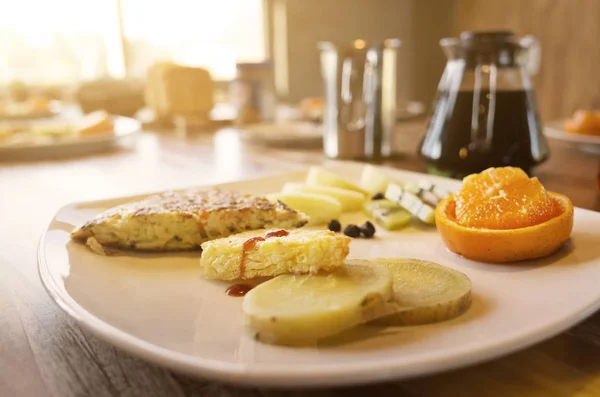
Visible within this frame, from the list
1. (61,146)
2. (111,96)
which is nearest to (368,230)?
(61,146)

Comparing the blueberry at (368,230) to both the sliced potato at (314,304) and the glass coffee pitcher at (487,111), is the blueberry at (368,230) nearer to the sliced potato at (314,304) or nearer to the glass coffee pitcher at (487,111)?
the sliced potato at (314,304)

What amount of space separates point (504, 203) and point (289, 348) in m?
0.51

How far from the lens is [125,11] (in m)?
6.84

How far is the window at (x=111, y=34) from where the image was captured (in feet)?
22.2

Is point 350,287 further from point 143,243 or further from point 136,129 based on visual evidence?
point 136,129

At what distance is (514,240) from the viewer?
0.83m

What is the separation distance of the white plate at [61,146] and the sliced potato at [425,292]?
6.62ft

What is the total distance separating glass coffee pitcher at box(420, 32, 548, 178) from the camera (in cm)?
147

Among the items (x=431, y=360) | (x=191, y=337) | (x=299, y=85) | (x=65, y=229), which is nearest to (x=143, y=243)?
(x=65, y=229)

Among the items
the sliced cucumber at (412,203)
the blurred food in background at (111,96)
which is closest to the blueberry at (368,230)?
the sliced cucumber at (412,203)

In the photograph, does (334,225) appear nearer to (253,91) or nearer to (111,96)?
(253,91)

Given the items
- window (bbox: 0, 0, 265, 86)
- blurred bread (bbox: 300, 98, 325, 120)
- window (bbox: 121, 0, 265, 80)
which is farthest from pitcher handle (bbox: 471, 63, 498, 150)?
window (bbox: 121, 0, 265, 80)

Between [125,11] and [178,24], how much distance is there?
0.77 metres

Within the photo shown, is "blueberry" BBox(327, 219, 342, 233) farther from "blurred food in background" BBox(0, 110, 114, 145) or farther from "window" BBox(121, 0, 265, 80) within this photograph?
"window" BBox(121, 0, 265, 80)
